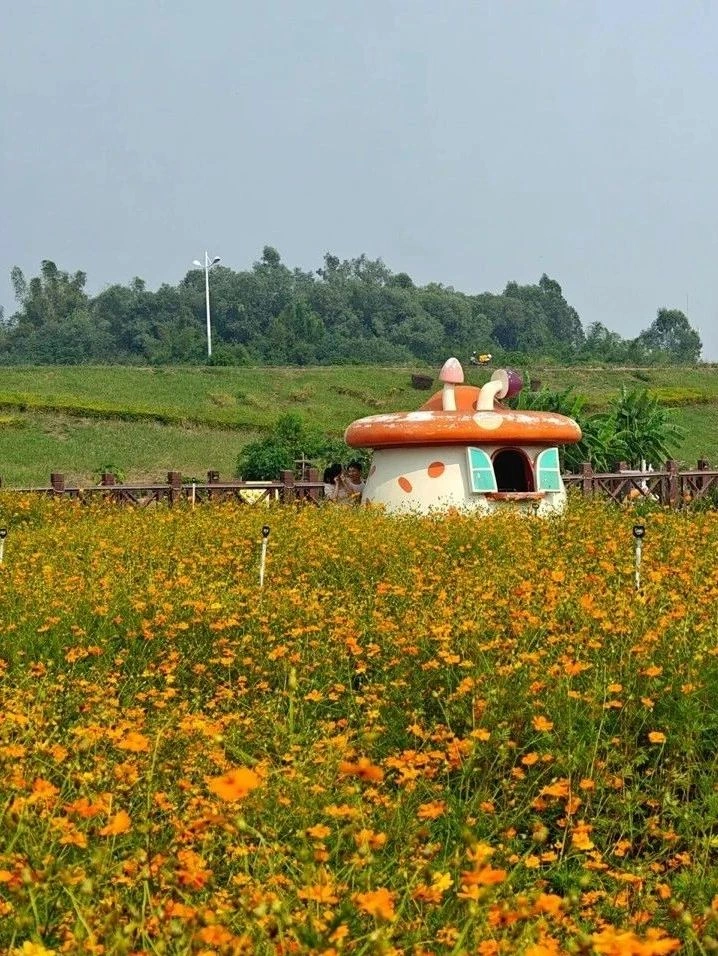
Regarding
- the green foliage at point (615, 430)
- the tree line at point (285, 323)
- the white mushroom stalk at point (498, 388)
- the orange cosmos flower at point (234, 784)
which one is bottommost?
the orange cosmos flower at point (234, 784)

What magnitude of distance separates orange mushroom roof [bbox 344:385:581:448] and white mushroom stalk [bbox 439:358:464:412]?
17 cm

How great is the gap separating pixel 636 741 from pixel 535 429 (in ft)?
32.7

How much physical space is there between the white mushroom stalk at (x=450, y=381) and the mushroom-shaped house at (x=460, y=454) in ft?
0.05

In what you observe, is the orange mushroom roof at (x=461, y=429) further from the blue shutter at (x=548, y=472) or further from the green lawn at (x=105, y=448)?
the green lawn at (x=105, y=448)

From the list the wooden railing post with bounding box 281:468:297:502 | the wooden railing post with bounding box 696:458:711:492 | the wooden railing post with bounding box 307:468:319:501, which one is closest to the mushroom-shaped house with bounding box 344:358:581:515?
the wooden railing post with bounding box 281:468:297:502

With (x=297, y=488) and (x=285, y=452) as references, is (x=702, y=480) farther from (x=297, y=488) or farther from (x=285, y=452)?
(x=285, y=452)

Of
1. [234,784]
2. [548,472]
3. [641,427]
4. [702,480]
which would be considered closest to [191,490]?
[548,472]

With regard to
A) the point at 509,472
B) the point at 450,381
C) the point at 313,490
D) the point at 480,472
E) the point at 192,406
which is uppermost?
the point at 192,406

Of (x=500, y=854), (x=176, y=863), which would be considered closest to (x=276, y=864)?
(x=176, y=863)

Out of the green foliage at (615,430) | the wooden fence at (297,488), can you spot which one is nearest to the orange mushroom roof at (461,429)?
the wooden fence at (297,488)

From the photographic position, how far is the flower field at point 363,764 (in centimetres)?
267

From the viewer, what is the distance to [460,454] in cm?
1433

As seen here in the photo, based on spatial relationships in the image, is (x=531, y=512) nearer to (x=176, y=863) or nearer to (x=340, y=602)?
(x=340, y=602)

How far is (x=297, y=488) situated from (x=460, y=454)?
4.62 meters
